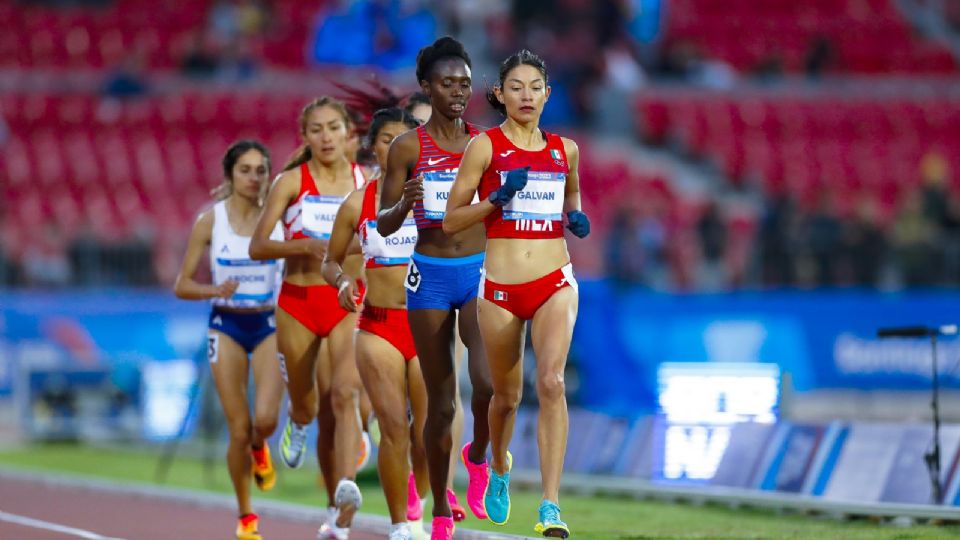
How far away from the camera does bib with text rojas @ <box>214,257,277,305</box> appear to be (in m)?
12.3

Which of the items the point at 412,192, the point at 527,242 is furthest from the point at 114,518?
the point at 527,242

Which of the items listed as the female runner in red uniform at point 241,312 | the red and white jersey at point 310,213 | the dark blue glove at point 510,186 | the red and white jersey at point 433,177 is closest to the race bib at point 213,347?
the female runner in red uniform at point 241,312

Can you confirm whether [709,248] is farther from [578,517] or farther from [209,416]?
[578,517]

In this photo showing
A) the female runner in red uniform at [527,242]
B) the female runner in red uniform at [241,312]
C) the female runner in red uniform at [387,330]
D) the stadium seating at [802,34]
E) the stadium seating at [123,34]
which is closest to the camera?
the female runner in red uniform at [527,242]

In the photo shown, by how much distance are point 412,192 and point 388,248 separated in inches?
40.6

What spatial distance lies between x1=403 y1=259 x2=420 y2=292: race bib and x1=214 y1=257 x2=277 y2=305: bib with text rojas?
268cm

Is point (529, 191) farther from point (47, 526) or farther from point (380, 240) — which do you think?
point (47, 526)

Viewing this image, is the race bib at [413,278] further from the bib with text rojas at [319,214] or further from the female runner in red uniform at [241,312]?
the female runner in red uniform at [241,312]

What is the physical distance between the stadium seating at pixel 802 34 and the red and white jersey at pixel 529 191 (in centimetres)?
2348

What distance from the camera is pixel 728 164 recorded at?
29.7m

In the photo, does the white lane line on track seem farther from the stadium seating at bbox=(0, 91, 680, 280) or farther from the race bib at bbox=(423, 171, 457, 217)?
the stadium seating at bbox=(0, 91, 680, 280)

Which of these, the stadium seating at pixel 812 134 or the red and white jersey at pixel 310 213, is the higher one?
the stadium seating at pixel 812 134

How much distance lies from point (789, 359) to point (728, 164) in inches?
296

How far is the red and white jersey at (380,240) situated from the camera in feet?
34.3
